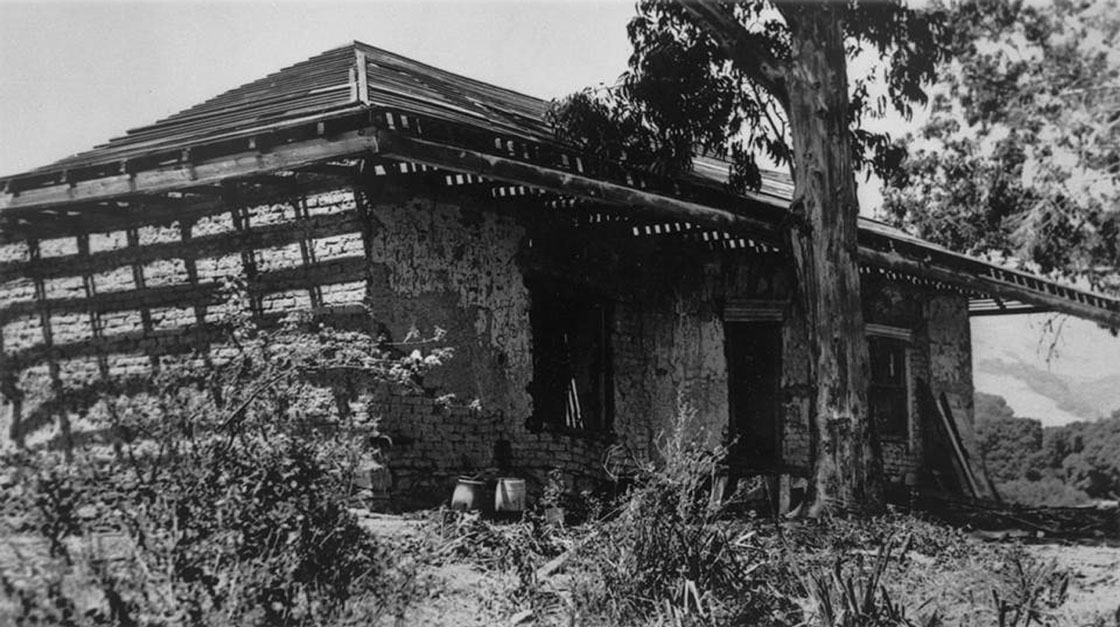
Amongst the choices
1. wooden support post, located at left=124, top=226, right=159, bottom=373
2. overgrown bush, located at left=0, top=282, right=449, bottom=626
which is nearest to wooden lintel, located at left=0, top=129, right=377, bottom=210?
wooden support post, located at left=124, top=226, right=159, bottom=373

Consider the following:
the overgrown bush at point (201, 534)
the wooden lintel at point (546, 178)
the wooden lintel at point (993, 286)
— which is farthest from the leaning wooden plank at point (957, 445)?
the overgrown bush at point (201, 534)

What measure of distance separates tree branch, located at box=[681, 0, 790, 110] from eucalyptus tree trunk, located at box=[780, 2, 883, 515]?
16 centimetres

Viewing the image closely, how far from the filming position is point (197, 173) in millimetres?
7863

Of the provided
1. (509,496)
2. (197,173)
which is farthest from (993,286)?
(197,173)

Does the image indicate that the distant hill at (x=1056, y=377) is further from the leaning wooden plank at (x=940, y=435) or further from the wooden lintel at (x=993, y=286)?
the leaning wooden plank at (x=940, y=435)

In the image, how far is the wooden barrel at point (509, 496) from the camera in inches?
315

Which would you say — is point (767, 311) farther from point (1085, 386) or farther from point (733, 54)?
point (1085, 386)

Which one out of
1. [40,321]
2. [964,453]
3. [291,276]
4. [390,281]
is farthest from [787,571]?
[964,453]

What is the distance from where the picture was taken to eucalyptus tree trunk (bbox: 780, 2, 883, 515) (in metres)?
8.72

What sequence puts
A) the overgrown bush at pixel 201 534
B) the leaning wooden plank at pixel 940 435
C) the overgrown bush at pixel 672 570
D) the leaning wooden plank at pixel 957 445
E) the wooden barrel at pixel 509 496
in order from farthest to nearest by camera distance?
the leaning wooden plank at pixel 940 435 < the leaning wooden plank at pixel 957 445 < the wooden barrel at pixel 509 496 < the overgrown bush at pixel 672 570 < the overgrown bush at pixel 201 534

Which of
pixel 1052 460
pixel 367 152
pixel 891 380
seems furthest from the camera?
pixel 1052 460

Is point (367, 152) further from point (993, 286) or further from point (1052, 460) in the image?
point (1052, 460)

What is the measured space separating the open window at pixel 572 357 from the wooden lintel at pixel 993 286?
2.85 m

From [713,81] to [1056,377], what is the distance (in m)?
29.9
